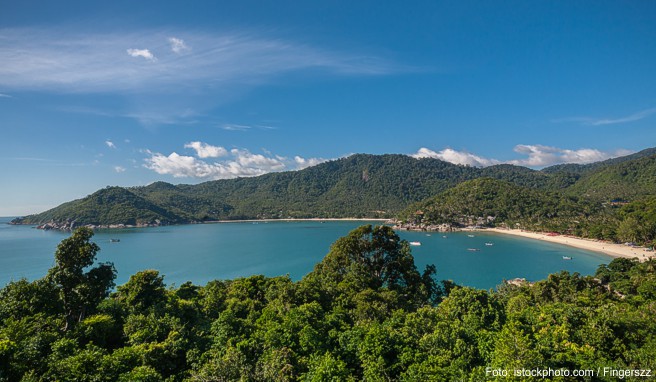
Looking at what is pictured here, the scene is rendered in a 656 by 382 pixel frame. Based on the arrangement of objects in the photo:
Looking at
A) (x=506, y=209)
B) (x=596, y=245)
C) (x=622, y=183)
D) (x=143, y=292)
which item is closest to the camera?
(x=143, y=292)

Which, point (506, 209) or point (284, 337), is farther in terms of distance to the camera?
point (506, 209)

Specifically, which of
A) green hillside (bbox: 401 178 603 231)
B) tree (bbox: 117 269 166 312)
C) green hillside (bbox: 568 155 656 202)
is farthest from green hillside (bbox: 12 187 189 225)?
green hillside (bbox: 568 155 656 202)

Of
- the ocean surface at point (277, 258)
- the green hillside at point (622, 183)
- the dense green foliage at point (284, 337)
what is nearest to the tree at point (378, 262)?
the dense green foliage at point (284, 337)

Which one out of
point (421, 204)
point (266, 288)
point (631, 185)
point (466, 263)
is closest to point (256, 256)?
point (466, 263)

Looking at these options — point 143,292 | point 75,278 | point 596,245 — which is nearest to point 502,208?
point 596,245

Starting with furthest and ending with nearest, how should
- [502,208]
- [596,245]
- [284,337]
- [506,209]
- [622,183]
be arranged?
[622,183], [502,208], [506,209], [596,245], [284,337]

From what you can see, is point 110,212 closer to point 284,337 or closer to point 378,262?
point 378,262

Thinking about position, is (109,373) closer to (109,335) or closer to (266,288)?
(109,335)
